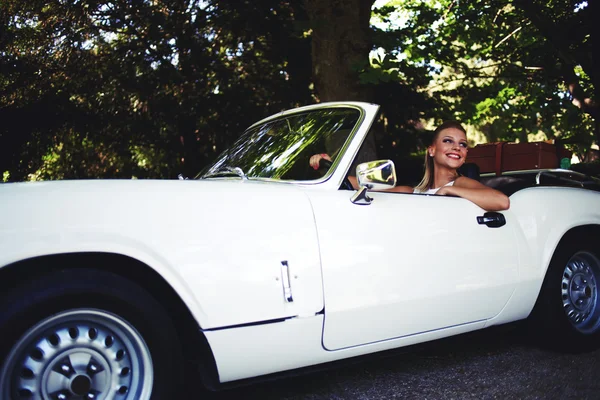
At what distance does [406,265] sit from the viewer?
→ 8.71 ft

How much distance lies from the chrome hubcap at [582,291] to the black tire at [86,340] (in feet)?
8.49

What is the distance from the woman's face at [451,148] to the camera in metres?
3.60

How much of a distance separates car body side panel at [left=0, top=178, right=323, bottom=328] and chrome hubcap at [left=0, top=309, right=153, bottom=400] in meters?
0.27

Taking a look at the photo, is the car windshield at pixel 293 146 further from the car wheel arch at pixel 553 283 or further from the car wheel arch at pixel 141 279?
the car wheel arch at pixel 553 283

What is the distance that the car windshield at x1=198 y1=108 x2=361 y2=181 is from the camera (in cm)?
286

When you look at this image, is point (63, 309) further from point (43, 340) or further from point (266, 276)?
point (266, 276)

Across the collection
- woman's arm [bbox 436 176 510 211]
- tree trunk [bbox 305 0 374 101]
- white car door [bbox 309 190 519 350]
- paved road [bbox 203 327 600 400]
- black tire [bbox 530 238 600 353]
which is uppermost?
tree trunk [bbox 305 0 374 101]

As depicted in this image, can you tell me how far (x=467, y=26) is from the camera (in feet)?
36.0

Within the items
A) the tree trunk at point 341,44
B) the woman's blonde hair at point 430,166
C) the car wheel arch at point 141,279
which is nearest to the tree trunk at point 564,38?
the tree trunk at point 341,44

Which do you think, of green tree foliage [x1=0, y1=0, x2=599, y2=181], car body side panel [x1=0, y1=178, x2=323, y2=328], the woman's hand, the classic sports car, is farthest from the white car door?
green tree foliage [x1=0, y1=0, x2=599, y2=181]

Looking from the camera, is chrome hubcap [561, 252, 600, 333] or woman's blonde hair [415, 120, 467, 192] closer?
chrome hubcap [561, 252, 600, 333]

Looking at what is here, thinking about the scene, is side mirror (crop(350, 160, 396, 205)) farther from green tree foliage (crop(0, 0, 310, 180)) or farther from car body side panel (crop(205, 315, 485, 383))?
green tree foliage (crop(0, 0, 310, 180))

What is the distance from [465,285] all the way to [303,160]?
3.63 feet

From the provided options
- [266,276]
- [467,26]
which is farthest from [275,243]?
[467,26]
